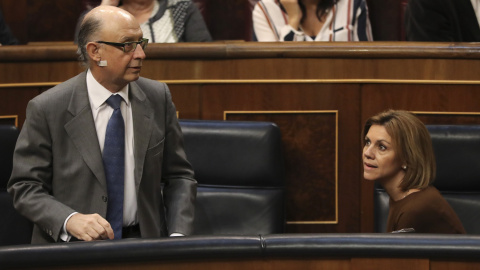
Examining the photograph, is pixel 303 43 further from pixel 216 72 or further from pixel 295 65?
pixel 216 72

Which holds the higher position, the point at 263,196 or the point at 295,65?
the point at 295,65

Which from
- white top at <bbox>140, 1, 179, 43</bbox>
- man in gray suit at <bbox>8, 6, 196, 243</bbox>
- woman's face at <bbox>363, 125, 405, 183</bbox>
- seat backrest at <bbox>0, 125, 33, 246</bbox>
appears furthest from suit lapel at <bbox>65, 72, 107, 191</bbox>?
white top at <bbox>140, 1, 179, 43</bbox>

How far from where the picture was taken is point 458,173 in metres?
1.63

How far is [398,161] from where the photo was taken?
1.48 meters

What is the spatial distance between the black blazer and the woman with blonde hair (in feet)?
2.32

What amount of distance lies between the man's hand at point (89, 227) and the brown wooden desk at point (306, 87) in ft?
2.38

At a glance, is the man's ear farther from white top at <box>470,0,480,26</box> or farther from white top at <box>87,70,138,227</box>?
white top at <box>470,0,480,26</box>

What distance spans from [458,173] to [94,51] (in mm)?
805

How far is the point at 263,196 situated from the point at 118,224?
1.59 ft

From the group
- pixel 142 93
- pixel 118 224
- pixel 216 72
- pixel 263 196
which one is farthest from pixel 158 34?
pixel 118 224

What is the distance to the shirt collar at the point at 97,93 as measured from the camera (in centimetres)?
130

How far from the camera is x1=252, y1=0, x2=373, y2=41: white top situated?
2.19m

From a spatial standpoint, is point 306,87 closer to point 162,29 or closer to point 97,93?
point 162,29

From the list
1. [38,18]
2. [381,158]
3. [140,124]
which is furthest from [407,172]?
[38,18]
